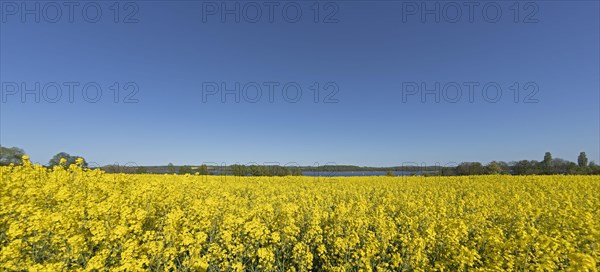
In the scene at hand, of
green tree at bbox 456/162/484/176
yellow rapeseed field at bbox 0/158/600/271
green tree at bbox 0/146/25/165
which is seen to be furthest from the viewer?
green tree at bbox 456/162/484/176

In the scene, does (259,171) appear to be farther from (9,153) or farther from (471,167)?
(471,167)

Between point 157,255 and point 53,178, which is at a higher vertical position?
point 53,178

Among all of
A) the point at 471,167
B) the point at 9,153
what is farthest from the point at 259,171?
the point at 471,167

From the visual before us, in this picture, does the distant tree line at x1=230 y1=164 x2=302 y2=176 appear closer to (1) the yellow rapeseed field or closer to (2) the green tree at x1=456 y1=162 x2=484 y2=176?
(2) the green tree at x1=456 y1=162 x2=484 y2=176

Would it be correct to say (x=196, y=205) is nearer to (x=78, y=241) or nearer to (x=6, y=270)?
(x=78, y=241)

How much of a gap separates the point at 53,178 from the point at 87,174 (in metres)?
1.24

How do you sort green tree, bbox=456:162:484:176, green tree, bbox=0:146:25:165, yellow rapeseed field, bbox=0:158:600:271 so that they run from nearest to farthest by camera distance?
yellow rapeseed field, bbox=0:158:600:271
green tree, bbox=0:146:25:165
green tree, bbox=456:162:484:176

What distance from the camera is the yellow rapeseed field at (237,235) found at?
13.1ft

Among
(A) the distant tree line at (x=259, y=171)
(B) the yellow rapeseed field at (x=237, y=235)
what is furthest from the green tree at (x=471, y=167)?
(B) the yellow rapeseed field at (x=237, y=235)

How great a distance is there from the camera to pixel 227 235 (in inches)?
194

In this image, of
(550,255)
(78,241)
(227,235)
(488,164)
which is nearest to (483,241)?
(550,255)

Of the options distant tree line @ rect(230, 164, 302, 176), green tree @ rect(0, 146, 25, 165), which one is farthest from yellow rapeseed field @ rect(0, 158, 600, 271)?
distant tree line @ rect(230, 164, 302, 176)

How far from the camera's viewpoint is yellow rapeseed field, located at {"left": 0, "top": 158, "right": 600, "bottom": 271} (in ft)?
13.1

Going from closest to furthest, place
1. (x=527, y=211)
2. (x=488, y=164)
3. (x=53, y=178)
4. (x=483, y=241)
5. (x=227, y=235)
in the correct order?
1. (x=227, y=235)
2. (x=483, y=241)
3. (x=527, y=211)
4. (x=53, y=178)
5. (x=488, y=164)
